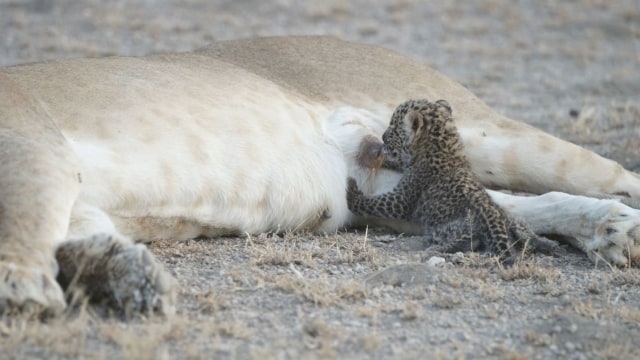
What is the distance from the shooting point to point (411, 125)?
554 cm

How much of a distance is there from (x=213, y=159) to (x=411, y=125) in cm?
100

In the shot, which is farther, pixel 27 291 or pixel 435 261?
pixel 435 261

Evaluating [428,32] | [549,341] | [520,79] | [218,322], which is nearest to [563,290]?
[549,341]

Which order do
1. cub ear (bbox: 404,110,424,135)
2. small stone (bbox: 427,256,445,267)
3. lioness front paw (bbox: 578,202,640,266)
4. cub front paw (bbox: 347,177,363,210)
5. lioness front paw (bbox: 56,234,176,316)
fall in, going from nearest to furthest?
lioness front paw (bbox: 56,234,176,316) < small stone (bbox: 427,256,445,267) < lioness front paw (bbox: 578,202,640,266) < cub ear (bbox: 404,110,424,135) < cub front paw (bbox: 347,177,363,210)

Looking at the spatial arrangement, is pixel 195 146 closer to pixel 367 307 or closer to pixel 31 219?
pixel 31 219

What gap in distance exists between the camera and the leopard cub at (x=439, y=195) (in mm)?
4992

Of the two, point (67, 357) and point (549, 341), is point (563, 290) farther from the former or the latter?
point (67, 357)

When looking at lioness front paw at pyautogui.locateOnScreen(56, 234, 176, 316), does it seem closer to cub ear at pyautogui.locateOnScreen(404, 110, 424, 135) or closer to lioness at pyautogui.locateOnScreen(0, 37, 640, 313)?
lioness at pyautogui.locateOnScreen(0, 37, 640, 313)

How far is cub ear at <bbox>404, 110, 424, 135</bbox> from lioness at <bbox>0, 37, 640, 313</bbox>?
0.38 meters

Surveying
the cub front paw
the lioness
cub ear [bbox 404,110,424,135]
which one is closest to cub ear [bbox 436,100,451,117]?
cub ear [bbox 404,110,424,135]

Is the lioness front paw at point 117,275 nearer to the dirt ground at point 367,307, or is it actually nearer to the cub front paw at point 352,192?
the dirt ground at point 367,307

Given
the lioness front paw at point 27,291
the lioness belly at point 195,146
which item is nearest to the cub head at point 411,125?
the lioness belly at point 195,146

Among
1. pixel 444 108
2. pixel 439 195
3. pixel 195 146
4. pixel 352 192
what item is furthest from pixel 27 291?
pixel 444 108

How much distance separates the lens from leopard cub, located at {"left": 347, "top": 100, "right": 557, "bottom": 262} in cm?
499
